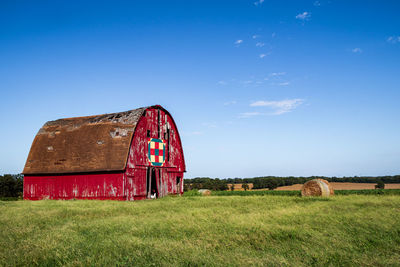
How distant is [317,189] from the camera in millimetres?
19797

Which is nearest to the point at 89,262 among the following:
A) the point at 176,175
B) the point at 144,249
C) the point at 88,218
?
the point at 144,249

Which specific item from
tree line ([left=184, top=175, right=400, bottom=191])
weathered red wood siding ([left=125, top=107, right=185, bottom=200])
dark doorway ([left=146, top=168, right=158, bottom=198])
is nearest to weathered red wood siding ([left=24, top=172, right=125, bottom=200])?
weathered red wood siding ([left=125, top=107, right=185, bottom=200])

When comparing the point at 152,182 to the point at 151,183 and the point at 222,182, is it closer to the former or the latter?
the point at 151,183

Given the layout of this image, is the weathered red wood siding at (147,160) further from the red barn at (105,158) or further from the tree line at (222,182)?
the tree line at (222,182)

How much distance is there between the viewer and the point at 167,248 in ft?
18.5

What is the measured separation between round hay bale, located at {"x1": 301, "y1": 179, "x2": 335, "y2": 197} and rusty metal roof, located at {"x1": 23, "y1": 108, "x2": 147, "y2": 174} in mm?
13101

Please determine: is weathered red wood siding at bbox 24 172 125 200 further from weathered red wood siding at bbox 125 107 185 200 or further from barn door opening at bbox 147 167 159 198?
barn door opening at bbox 147 167 159 198

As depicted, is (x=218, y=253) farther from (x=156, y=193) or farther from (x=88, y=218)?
(x=156, y=193)

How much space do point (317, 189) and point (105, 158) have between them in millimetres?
15305

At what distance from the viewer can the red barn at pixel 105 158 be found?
70.0 ft

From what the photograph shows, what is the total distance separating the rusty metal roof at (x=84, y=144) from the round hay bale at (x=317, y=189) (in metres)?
13.1

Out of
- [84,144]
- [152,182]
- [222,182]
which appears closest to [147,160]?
[152,182]

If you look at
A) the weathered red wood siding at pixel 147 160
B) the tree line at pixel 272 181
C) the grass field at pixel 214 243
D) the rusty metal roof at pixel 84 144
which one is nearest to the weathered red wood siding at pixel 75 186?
the rusty metal roof at pixel 84 144

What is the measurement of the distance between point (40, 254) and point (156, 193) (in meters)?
19.9
